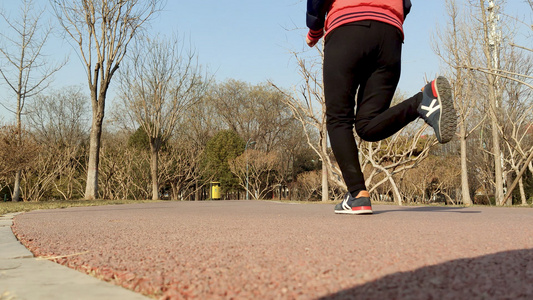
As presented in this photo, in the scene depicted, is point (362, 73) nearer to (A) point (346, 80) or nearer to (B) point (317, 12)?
(A) point (346, 80)

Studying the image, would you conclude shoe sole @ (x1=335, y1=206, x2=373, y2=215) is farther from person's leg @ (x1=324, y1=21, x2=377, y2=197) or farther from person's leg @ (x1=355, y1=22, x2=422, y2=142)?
person's leg @ (x1=355, y1=22, x2=422, y2=142)

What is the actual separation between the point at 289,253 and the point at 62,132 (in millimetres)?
45730

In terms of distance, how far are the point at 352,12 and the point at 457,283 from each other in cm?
264

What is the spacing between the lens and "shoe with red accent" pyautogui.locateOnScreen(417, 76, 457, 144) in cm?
293

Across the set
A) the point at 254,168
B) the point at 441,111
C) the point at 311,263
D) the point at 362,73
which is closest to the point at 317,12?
the point at 362,73

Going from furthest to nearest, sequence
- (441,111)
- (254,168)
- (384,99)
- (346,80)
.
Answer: (254,168), (384,99), (346,80), (441,111)

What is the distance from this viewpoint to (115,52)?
50.3 feet

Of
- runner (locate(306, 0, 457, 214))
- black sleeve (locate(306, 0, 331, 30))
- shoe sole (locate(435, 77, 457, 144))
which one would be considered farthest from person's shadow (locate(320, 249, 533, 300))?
black sleeve (locate(306, 0, 331, 30))

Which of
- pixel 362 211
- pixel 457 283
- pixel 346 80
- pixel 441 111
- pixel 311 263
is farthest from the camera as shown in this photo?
pixel 362 211

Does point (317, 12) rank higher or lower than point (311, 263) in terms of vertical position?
higher

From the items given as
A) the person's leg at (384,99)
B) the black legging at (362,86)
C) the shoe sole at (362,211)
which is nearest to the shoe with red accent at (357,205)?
the shoe sole at (362,211)

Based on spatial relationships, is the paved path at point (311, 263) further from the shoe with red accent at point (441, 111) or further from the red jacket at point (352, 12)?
the red jacket at point (352, 12)

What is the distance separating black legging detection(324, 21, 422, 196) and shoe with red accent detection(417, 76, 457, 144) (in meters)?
0.13

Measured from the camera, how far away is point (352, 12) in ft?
10.8
